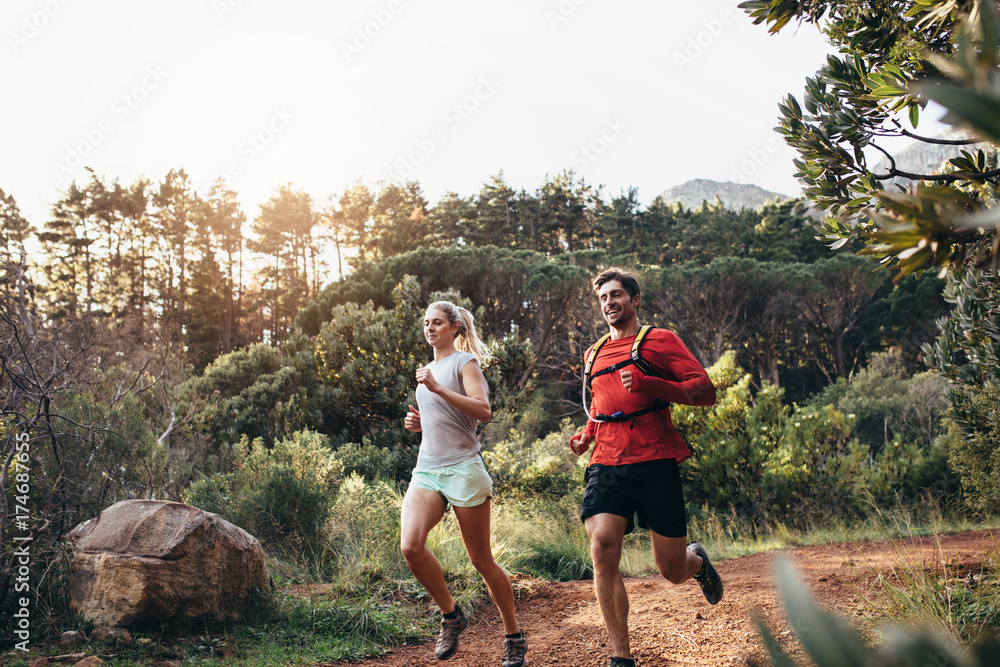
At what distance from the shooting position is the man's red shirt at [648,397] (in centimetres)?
324

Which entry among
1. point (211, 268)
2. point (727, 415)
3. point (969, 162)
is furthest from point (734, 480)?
point (211, 268)

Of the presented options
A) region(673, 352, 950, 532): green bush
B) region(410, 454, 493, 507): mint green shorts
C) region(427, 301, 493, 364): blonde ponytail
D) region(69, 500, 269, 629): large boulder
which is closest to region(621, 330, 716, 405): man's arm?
region(410, 454, 493, 507): mint green shorts

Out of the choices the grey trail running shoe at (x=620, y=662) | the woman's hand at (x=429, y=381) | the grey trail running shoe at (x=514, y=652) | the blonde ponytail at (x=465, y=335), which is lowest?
the grey trail running shoe at (x=514, y=652)

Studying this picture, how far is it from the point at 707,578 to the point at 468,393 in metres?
1.80

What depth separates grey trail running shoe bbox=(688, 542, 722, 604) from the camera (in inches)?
153

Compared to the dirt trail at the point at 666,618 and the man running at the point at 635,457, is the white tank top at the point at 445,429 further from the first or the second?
the dirt trail at the point at 666,618

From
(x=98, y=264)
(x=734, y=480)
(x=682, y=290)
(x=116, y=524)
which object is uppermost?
(x=98, y=264)

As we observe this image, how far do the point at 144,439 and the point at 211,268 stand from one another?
26920 millimetres

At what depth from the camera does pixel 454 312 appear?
4.14 m

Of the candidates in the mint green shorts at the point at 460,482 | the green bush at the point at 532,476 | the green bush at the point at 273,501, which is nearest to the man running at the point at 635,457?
the mint green shorts at the point at 460,482

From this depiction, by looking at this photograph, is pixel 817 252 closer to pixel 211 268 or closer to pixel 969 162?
pixel 211 268

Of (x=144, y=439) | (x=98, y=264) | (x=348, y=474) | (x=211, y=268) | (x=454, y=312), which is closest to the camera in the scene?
(x=454, y=312)

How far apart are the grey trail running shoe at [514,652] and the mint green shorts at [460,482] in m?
0.81

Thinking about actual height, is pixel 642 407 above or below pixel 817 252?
below
